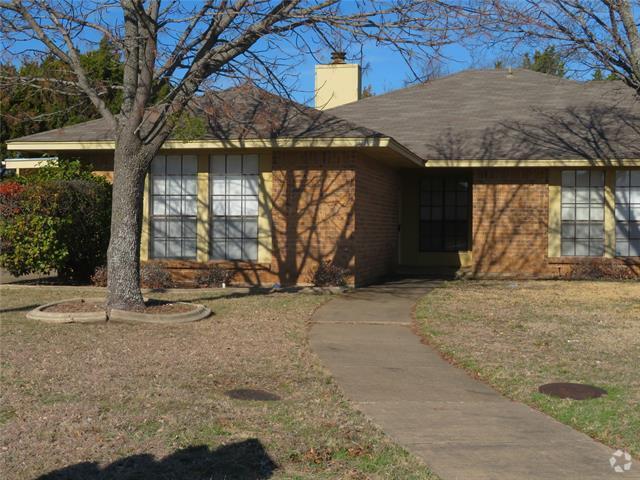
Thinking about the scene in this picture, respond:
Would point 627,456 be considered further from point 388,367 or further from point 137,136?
point 137,136

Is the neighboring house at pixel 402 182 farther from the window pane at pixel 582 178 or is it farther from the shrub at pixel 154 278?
the shrub at pixel 154 278

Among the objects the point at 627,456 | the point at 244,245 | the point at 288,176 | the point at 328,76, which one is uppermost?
the point at 328,76

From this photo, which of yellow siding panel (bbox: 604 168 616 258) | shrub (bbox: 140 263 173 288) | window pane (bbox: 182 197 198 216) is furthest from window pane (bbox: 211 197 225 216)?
yellow siding panel (bbox: 604 168 616 258)

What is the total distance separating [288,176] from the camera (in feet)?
53.8

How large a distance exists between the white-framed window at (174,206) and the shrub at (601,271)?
867 centimetres

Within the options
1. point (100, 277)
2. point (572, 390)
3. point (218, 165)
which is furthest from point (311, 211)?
point (572, 390)

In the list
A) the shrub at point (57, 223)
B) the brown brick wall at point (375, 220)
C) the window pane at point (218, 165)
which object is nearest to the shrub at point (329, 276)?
the brown brick wall at point (375, 220)

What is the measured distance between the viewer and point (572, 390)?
772 centimetres

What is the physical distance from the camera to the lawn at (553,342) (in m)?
6.98

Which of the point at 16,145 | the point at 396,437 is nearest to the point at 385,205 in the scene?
the point at 16,145

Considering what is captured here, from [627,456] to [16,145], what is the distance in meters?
14.3

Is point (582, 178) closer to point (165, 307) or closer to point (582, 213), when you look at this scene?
point (582, 213)

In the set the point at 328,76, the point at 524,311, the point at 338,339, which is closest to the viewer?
the point at 338,339

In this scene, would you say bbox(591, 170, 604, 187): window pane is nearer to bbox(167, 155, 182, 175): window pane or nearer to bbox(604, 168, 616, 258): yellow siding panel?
bbox(604, 168, 616, 258): yellow siding panel
